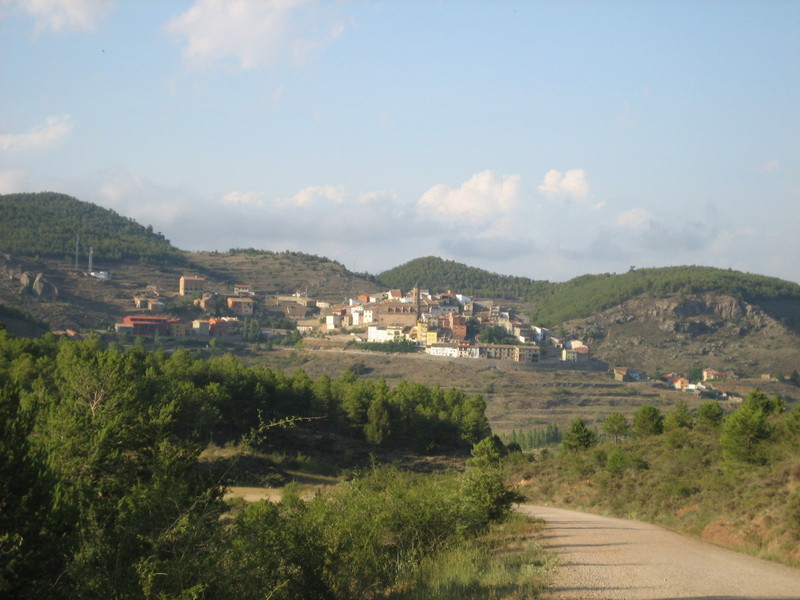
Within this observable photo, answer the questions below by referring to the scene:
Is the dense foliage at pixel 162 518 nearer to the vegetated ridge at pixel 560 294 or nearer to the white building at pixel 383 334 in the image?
the vegetated ridge at pixel 560 294

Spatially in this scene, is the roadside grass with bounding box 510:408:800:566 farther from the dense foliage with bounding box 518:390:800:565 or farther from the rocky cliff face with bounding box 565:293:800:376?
the rocky cliff face with bounding box 565:293:800:376

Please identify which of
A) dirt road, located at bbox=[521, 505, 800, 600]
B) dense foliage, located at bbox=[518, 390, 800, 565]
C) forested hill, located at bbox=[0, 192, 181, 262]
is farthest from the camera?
forested hill, located at bbox=[0, 192, 181, 262]

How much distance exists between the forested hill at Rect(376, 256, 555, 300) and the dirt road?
139531 mm

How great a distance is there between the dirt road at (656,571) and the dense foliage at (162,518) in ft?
5.72

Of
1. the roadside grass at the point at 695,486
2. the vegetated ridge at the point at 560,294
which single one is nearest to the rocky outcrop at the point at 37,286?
the vegetated ridge at the point at 560,294

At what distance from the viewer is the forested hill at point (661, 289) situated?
122 meters

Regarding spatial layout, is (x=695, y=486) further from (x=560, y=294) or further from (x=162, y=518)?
(x=560, y=294)

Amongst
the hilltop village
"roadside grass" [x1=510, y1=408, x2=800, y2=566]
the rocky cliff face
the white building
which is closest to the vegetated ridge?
the rocky cliff face

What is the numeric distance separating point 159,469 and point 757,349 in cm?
10501

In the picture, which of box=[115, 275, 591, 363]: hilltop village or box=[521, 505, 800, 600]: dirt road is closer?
box=[521, 505, 800, 600]: dirt road

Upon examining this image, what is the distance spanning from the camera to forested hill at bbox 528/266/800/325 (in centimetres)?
12200

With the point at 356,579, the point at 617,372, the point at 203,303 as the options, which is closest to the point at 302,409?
the point at 356,579

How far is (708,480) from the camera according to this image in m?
19.8

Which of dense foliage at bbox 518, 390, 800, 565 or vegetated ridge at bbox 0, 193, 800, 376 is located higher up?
vegetated ridge at bbox 0, 193, 800, 376
